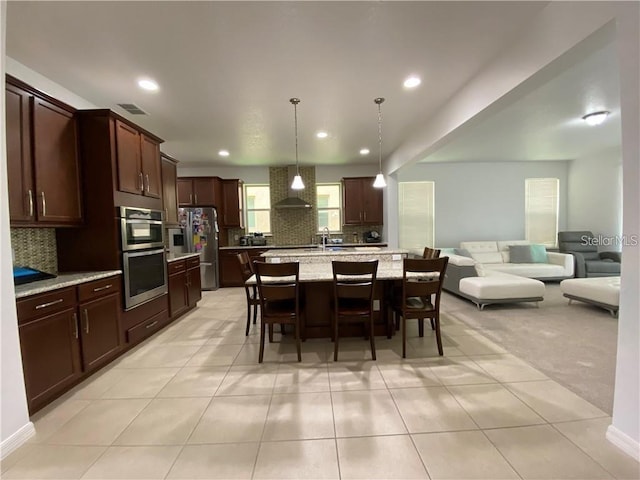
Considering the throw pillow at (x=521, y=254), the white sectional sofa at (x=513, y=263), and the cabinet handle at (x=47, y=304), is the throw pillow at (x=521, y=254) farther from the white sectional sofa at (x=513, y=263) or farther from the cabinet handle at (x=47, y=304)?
the cabinet handle at (x=47, y=304)

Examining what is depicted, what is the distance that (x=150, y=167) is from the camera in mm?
3438

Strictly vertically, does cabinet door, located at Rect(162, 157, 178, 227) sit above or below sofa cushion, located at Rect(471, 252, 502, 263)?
above

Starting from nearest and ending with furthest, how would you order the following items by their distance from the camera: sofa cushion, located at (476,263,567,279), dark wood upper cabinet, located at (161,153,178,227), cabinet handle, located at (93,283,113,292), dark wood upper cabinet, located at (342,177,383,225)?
cabinet handle, located at (93,283,113,292) → dark wood upper cabinet, located at (161,153,178,227) → sofa cushion, located at (476,263,567,279) → dark wood upper cabinet, located at (342,177,383,225)

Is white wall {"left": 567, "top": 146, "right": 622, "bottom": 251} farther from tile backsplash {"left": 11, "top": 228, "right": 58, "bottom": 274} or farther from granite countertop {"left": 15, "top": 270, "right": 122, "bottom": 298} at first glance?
tile backsplash {"left": 11, "top": 228, "right": 58, "bottom": 274}

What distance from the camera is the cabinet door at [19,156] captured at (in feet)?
6.78

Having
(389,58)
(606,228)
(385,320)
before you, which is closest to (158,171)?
(389,58)

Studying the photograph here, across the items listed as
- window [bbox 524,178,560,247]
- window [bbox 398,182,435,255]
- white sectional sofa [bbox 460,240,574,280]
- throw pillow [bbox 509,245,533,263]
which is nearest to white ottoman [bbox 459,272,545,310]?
white sectional sofa [bbox 460,240,574,280]

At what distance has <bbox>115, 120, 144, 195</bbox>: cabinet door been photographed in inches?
113

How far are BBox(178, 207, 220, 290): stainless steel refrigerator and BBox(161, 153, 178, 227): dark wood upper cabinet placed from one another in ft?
4.58

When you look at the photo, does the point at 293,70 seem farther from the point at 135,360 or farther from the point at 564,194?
the point at 564,194

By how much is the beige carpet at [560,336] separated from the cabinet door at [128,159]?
166 inches

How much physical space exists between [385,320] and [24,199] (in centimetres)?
338

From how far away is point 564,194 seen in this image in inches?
274

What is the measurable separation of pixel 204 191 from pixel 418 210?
16.1 ft
